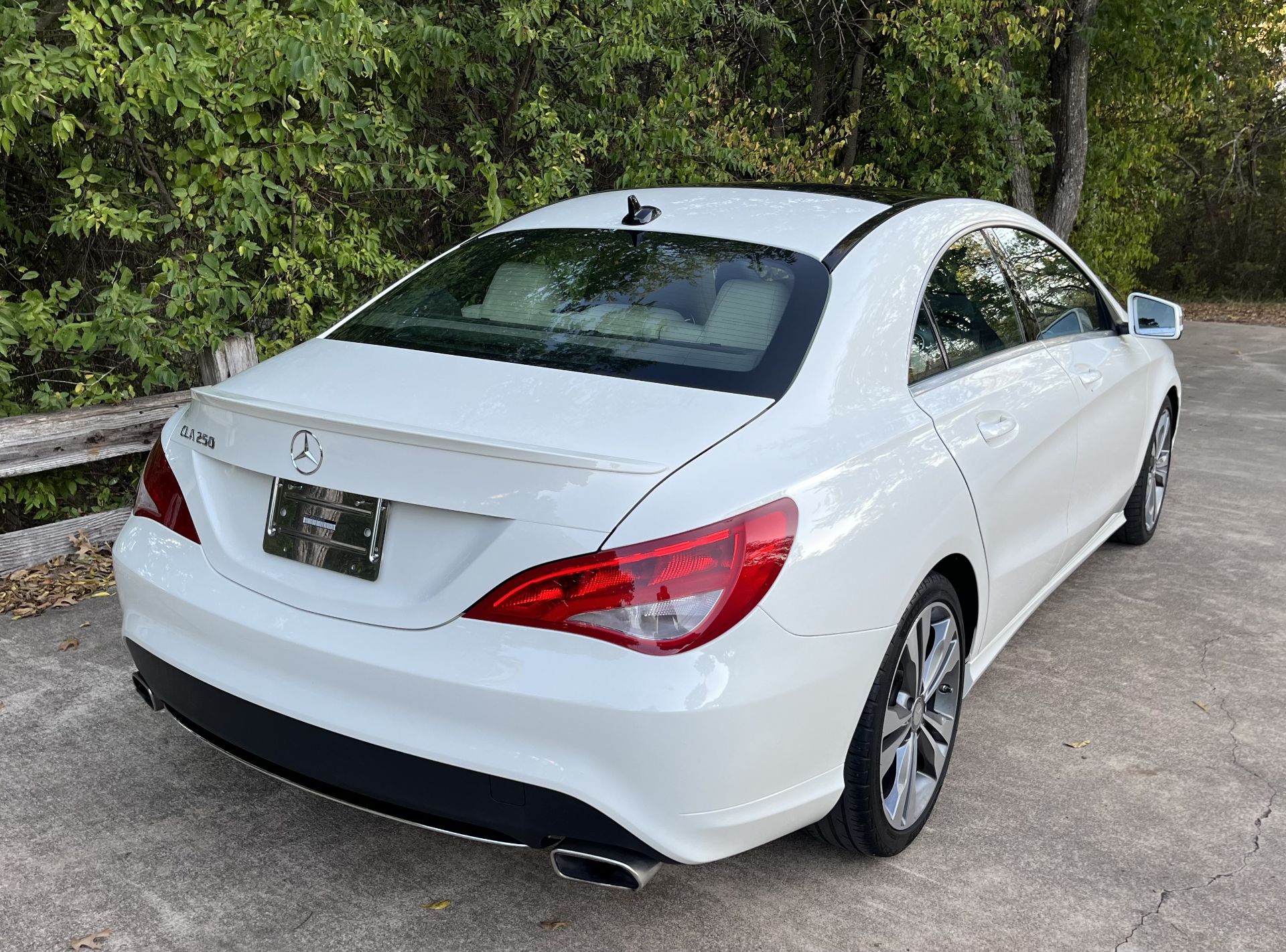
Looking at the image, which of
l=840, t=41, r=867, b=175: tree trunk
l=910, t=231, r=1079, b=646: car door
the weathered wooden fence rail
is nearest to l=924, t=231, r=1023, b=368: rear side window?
l=910, t=231, r=1079, b=646: car door

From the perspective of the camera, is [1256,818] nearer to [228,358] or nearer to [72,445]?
[228,358]

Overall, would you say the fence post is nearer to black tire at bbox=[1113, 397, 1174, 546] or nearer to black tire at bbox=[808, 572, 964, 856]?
black tire at bbox=[808, 572, 964, 856]

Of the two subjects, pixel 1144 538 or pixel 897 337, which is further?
pixel 1144 538

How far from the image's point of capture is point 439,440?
2.37 m

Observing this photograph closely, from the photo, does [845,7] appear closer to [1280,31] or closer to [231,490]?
[1280,31]

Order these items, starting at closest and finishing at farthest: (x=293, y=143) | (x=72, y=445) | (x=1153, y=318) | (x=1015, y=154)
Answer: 1. (x=1153, y=318)
2. (x=72, y=445)
3. (x=293, y=143)
4. (x=1015, y=154)

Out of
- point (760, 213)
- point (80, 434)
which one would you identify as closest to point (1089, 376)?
point (760, 213)

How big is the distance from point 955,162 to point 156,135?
9524 millimetres

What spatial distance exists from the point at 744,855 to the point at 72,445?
11.9 feet

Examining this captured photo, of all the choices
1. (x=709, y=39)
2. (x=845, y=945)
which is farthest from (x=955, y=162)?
(x=845, y=945)

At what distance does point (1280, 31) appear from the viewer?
15.7 meters

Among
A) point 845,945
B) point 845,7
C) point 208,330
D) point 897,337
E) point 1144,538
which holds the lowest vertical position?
point 1144,538

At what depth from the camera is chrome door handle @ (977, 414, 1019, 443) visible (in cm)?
325

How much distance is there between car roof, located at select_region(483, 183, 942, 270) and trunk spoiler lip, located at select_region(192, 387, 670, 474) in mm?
1096
